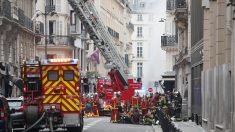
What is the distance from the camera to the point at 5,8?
48.1 metres

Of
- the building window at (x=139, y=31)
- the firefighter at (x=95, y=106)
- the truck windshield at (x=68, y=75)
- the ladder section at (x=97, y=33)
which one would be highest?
the building window at (x=139, y=31)

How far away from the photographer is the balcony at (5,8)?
4714 centimetres

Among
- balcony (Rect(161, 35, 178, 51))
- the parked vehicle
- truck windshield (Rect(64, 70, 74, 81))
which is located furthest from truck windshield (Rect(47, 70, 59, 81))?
balcony (Rect(161, 35, 178, 51))

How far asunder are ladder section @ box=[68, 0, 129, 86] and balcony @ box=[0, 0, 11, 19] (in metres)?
4.62

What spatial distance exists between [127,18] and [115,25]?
718 inches

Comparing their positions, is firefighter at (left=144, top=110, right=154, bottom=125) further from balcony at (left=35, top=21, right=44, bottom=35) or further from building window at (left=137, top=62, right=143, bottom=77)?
building window at (left=137, top=62, right=143, bottom=77)

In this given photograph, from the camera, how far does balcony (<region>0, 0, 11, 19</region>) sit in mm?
47141

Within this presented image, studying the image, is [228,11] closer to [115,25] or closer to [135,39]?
[115,25]

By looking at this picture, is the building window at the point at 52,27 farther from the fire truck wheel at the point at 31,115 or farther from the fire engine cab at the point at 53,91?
the fire truck wheel at the point at 31,115

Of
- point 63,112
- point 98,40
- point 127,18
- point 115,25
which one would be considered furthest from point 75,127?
point 127,18

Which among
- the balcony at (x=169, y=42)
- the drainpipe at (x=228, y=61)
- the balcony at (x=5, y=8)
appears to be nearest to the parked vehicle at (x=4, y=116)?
the drainpipe at (x=228, y=61)

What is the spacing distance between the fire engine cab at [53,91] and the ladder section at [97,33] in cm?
1754

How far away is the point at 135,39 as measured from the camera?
141 m

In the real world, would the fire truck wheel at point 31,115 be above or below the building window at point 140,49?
below
